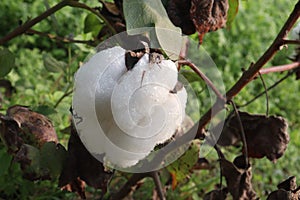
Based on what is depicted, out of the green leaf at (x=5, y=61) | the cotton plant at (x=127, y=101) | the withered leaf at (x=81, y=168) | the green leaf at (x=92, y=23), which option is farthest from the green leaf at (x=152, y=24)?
the green leaf at (x=92, y=23)

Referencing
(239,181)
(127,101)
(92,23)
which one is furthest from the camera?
(92,23)

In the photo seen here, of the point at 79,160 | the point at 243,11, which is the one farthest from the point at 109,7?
the point at 243,11

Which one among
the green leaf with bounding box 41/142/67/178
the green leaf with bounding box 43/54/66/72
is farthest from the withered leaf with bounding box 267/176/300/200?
the green leaf with bounding box 43/54/66/72

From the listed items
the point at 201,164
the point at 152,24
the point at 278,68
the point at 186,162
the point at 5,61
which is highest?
the point at 152,24

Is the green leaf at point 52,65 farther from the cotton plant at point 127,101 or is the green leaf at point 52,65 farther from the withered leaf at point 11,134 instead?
the cotton plant at point 127,101

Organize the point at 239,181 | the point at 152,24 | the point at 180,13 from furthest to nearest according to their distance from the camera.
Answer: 1. the point at 239,181
2. the point at 180,13
3. the point at 152,24

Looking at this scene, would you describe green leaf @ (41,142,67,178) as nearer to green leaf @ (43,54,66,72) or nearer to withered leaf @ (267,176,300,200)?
withered leaf @ (267,176,300,200)

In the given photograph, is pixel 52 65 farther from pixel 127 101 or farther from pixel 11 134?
pixel 127 101

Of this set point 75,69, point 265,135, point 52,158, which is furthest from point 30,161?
point 75,69
